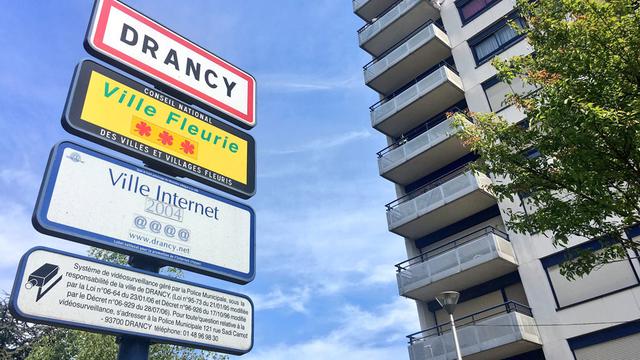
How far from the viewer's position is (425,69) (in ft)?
89.4

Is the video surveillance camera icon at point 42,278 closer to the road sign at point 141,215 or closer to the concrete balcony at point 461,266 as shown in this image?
the road sign at point 141,215

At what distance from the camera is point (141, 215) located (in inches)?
217

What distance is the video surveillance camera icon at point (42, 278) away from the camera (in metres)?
4.29

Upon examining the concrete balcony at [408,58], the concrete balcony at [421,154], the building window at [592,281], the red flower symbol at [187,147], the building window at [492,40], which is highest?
the concrete balcony at [408,58]

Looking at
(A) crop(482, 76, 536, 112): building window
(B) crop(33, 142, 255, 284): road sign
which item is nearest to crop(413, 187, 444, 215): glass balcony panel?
(A) crop(482, 76, 536, 112): building window

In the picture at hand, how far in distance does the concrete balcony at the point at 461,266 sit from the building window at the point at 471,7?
11.9m

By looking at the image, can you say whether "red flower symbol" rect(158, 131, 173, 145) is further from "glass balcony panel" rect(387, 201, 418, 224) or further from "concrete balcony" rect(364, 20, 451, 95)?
"concrete balcony" rect(364, 20, 451, 95)

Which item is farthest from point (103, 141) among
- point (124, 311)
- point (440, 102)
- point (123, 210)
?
point (440, 102)

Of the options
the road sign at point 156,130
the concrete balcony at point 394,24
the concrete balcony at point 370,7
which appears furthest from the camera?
the concrete balcony at point 370,7

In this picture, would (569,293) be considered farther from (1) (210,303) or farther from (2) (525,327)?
(1) (210,303)

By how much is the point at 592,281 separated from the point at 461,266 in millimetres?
4739

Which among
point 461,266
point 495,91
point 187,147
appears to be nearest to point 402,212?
point 461,266

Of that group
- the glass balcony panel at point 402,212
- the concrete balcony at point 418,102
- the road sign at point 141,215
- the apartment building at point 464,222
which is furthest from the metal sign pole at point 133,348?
the concrete balcony at point 418,102

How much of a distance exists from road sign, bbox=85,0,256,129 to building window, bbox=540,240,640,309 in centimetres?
1308
